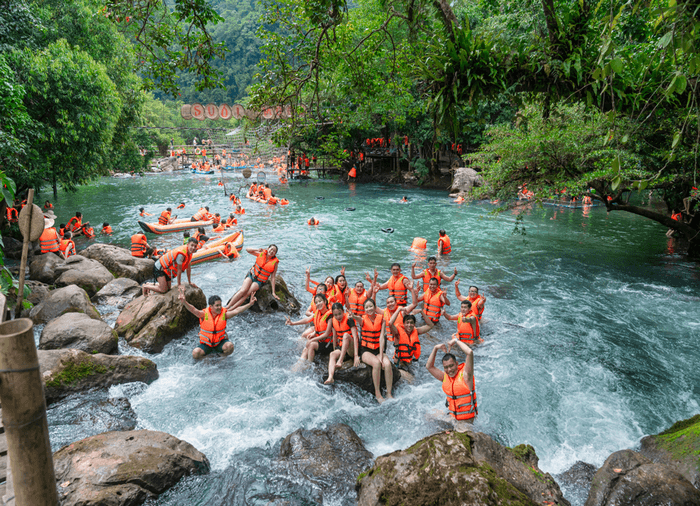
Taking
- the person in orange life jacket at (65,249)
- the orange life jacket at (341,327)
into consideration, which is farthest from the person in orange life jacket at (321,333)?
the person in orange life jacket at (65,249)

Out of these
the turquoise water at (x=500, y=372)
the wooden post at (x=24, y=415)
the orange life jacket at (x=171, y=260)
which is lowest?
the turquoise water at (x=500, y=372)

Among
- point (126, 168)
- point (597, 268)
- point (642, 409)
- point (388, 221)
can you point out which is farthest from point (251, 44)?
point (642, 409)

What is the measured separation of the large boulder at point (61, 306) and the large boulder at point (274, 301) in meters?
3.44

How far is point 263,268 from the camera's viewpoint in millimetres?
9578

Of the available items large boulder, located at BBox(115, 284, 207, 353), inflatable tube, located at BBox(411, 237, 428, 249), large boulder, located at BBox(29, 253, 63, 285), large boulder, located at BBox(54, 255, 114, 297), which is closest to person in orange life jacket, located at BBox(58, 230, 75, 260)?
large boulder, located at BBox(29, 253, 63, 285)

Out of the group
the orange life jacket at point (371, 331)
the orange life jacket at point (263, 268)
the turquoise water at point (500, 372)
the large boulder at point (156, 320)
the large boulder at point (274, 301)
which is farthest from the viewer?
the large boulder at point (274, 301)

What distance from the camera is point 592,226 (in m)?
21.1

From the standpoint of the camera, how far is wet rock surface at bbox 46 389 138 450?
18.2 feet

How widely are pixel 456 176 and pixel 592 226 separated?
10383 mm

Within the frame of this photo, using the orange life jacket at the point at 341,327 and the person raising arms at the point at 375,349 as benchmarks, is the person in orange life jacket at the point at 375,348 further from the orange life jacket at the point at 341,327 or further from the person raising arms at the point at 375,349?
the orange life jacket at the point at 341,327

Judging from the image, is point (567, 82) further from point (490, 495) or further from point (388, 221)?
point (388, 221)

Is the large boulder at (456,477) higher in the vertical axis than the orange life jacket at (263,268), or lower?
lower

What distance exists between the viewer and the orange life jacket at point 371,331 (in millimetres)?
7125

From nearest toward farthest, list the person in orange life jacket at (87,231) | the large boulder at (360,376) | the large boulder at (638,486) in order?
the large boulder at (638,486) → the large boulder at (360,376) → the person in orange life jacket at (87,231)
